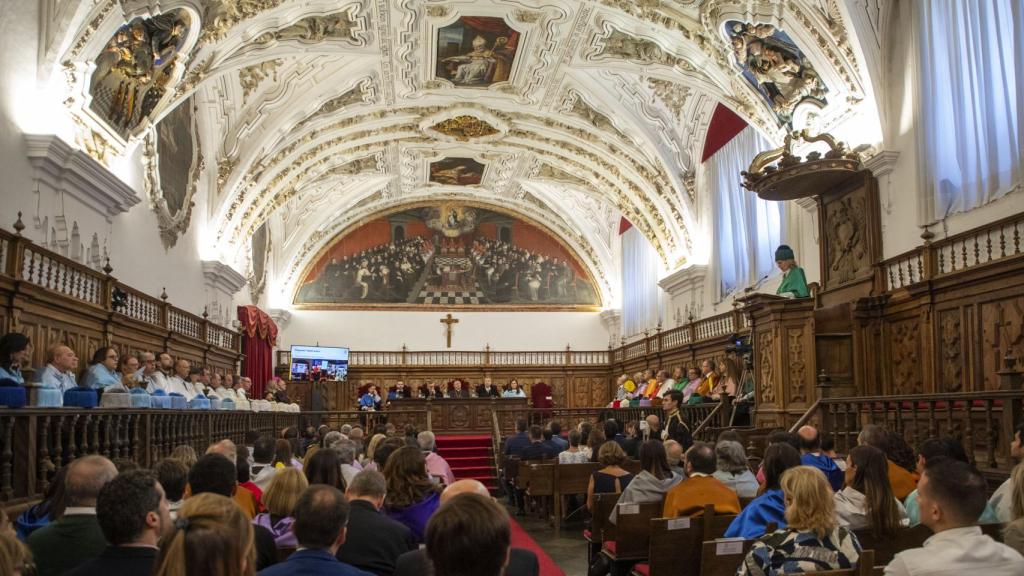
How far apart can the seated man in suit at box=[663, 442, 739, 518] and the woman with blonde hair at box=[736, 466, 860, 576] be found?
173 cm

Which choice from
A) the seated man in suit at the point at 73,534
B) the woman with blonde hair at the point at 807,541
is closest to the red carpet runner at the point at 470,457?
the woman with blonde hair at the point at 807,541

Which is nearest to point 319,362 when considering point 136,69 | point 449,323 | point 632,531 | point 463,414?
point 449,323

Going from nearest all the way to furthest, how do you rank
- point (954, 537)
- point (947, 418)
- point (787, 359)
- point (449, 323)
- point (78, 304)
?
1. point (954, 537)
2. point (947, 418)
3. point (787, 359)
4. point (78, 304)
5. point (449, 323)

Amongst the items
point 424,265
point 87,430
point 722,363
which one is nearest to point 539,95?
point 722,363

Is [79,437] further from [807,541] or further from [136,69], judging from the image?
[136,69]

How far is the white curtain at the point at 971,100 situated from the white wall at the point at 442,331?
59.6 ft

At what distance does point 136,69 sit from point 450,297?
16.7 metres

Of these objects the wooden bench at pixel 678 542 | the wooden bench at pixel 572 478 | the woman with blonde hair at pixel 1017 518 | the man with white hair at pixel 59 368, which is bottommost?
the wooden bench at pixel 572 478

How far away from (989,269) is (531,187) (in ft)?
58.9

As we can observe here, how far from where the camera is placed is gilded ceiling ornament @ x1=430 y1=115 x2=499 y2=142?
20.5 m

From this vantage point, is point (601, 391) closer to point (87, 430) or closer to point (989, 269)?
point (989, 269)

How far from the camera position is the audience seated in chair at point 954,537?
2.79 meters

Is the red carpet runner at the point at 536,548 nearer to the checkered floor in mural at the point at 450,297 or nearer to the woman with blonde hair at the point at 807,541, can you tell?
the woman with blonde hair at the point at 807,541

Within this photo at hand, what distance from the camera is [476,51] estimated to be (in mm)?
16906
